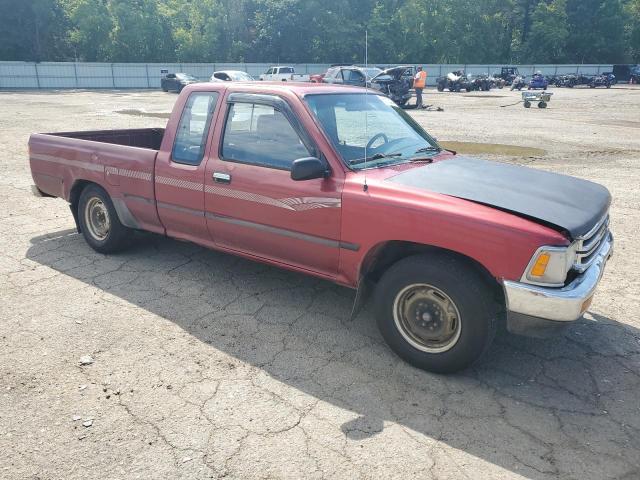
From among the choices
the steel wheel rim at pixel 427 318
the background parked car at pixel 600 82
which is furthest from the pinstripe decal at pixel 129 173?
the background parked car at pixel 600 82

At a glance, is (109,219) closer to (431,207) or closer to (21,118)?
(431,207)

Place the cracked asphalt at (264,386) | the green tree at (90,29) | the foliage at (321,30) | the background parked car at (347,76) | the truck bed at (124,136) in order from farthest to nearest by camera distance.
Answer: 1. the foliage at (321,30)
2. the green tree at (90,29)
3. the background parked car at (347,76)
4. the truck bed at (124,136)
5. the cracked asphalt at (264,386)

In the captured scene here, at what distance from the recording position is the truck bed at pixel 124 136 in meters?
6.14

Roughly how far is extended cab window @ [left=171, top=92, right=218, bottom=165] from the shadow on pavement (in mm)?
1183

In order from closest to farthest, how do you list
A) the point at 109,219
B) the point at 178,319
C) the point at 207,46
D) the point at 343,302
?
the point at 178,319, the point at 343,302, the point at 109,219, the point at 207,46

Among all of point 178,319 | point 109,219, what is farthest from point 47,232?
point 178,319

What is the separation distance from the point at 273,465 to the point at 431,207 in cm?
174

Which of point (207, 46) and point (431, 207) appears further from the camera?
point (207, 46)

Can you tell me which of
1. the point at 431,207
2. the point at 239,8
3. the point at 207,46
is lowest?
the point at 431,207

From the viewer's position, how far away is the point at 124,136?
640 centimetres

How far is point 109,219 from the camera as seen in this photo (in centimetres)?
533

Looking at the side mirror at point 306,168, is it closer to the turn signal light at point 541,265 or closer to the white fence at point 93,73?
the turn signal light at point 541,265

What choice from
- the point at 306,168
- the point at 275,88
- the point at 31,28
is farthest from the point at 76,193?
the point at 31,28

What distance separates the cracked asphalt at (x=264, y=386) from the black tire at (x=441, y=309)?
0.46ft
